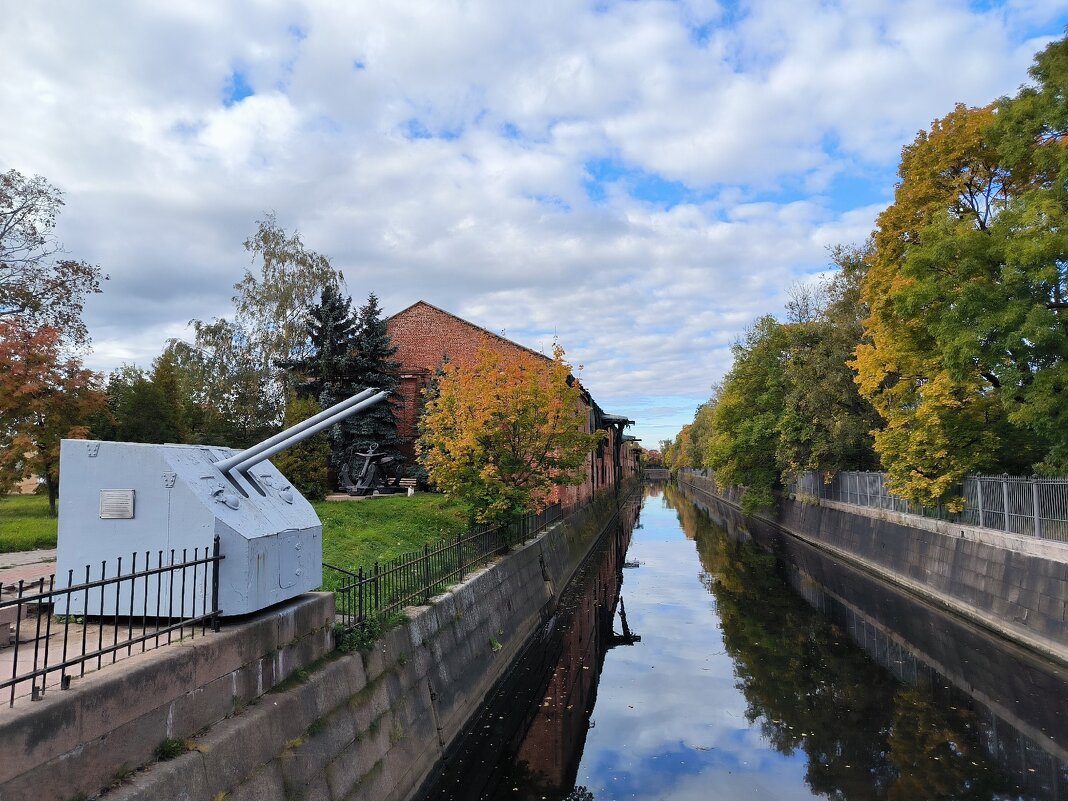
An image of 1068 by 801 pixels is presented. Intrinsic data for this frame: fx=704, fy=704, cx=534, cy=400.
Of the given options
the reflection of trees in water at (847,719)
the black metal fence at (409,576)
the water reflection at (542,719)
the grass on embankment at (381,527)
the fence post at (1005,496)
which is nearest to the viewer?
the reflection of trees in water at (847,719)

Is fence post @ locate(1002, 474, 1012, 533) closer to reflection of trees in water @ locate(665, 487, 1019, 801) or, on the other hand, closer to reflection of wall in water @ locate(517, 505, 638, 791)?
reflection of trees in water @ locate(665, 487, 1019, 801)

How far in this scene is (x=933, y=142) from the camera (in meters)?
18.5

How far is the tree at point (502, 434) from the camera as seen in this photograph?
16.7m

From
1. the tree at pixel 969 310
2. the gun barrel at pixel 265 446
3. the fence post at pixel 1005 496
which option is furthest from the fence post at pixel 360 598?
the fence post at pixel 1005 496

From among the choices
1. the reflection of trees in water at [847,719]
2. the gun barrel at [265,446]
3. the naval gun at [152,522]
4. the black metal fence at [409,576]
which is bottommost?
the reflection of trees in water at [847,719]

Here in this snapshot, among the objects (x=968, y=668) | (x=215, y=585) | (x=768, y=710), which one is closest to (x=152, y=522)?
(x=215, y=585)

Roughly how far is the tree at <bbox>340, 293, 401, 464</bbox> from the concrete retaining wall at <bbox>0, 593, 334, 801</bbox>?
24102 millimetres

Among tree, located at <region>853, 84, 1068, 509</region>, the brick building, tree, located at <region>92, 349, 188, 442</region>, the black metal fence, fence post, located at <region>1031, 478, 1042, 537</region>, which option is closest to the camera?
the black metal fence

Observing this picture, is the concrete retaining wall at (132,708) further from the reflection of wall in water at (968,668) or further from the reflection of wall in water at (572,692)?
the reflection of wall in water at (968,668)

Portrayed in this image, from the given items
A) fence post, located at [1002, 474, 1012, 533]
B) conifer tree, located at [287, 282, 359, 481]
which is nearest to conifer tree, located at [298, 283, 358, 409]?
conifer tree, located at [287, 282, 359, 481]

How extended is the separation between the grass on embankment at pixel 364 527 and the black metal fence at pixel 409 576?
5.63 ft

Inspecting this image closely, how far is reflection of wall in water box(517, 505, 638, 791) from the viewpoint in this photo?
9.48 meters

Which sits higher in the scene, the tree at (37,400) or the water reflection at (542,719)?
the tree at (37,400)

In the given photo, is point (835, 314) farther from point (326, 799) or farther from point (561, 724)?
point (326, 799)
